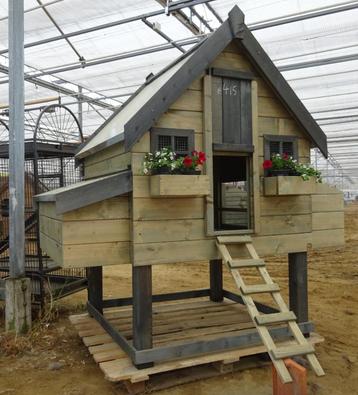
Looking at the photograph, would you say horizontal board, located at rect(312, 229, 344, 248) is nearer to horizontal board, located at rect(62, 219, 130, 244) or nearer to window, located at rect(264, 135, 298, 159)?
window, located at rect(264, 135, 298, 159)

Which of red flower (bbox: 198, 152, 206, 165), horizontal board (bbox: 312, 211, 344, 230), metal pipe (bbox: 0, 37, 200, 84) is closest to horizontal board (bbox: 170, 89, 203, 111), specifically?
red flower (bbox: 198, 152, 206, 165)

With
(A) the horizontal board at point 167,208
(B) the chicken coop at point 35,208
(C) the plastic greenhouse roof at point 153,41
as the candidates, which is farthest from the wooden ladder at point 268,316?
(C) the plastic greenhouse roof at point 153,41

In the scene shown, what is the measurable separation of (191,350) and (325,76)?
35.9 ft

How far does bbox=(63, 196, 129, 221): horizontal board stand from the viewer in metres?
3.47

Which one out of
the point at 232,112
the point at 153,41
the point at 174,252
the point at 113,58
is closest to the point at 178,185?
the point at 174,252

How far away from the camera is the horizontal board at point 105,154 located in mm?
3916

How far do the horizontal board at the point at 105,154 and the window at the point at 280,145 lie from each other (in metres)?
1.43

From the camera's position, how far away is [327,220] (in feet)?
14.9

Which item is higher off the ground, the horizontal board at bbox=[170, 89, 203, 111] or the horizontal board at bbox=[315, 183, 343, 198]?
the horizontal board at bbox=[170, 89, 203, 111]

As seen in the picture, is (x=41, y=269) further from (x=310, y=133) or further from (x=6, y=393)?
(x=310, y=133)

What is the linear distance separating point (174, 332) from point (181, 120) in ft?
7.51

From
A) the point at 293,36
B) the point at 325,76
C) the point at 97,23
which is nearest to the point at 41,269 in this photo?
the point at 97,23

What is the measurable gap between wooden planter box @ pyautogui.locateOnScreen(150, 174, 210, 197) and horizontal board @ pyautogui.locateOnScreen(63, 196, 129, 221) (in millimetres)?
281

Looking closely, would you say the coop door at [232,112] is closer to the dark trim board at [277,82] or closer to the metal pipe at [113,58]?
the dark trim board at [277,82]
